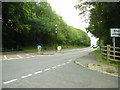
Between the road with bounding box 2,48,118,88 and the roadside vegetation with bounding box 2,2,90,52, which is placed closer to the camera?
the road with bounding box 2,48,118,88

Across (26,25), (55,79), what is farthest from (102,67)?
(26,25)

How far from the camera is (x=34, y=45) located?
1797 inches

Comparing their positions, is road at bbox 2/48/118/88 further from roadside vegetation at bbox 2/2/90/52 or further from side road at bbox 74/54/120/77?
roadside vegetation at bbox 2/2/90/52

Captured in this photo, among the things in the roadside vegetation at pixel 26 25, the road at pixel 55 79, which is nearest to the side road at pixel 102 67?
the road at pixel 55 79

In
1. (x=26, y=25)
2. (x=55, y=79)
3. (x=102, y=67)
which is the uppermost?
(x=26, y=25)

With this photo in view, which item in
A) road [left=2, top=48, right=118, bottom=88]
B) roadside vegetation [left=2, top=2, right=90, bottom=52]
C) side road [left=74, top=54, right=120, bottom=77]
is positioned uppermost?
roadside vegetation [left=2, top=2, right=90, bottom=52]

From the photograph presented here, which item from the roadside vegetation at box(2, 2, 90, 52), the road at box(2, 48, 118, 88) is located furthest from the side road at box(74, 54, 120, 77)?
the roadside vegetation at box(2, 2, 90, 52)

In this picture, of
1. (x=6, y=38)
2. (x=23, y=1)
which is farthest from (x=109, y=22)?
(x=6, y=38)

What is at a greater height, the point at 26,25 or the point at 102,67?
→ the point at 26,25

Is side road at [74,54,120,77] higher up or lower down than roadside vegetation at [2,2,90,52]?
lower down

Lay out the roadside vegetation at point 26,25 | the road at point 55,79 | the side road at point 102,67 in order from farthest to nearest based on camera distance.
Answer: the roadside vegetation at point 26,25 → the side road at point 102,67 → the road at point 55,79

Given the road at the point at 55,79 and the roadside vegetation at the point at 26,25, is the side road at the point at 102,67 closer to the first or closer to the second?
the road at the point at 55,79

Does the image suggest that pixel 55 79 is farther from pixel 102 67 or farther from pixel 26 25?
pixel 26 25

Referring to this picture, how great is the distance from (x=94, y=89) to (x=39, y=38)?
140ft
